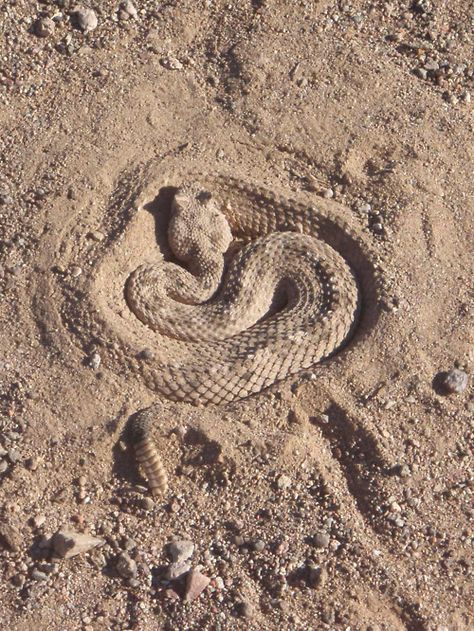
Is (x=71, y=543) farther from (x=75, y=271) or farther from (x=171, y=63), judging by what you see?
(x=171, y=63)

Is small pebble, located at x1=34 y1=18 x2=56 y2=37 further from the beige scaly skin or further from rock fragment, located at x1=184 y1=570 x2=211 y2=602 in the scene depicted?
rock fragment, located at x1=184 y1=570 x2=211 y2=602

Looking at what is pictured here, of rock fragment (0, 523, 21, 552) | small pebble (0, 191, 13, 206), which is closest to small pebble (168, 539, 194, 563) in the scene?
rock fragment (0, 523, 21, 552)

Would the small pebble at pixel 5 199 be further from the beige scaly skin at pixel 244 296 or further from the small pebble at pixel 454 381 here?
the small pebble at pixel 454 381

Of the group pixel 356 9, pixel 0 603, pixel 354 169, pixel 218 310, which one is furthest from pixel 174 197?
pixel 0 603

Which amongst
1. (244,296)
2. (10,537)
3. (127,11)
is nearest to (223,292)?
(244,296)

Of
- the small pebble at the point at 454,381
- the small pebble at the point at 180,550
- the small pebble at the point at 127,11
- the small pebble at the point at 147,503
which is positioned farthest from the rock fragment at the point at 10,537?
the small pebble at the point at 127,11

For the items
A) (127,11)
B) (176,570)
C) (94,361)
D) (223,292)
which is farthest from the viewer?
(127,11)
